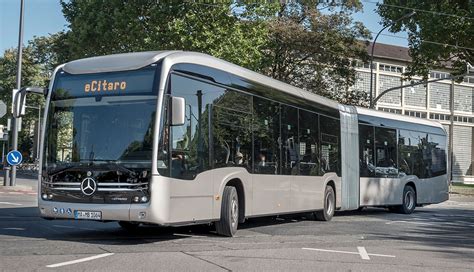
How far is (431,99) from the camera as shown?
62.9 meters

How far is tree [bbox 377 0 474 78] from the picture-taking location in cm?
3181

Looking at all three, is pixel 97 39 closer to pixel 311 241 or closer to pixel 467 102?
pixel 311 241

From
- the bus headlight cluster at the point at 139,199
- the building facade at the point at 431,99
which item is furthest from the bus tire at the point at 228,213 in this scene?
the building facade at the point at 431,99

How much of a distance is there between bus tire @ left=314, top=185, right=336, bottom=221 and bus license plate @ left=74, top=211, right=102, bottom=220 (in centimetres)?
755

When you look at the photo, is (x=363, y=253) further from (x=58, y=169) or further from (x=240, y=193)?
(x=58, y=169)

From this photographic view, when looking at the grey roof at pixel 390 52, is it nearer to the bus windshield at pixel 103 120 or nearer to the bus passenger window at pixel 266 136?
the bus passenger window at pixel 266 136

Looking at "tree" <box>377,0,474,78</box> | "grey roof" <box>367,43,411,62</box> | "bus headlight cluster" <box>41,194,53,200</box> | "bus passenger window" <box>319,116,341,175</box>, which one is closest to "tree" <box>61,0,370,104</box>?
"tree" <box>377,0,474,78</box>

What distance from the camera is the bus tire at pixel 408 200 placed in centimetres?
2005

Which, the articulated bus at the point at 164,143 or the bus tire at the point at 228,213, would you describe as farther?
the bus tire at the point at 228,213

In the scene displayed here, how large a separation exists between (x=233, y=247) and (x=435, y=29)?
25.9 m

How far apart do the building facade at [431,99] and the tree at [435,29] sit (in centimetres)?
1815

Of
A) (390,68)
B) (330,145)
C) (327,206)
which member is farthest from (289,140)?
(390,68)

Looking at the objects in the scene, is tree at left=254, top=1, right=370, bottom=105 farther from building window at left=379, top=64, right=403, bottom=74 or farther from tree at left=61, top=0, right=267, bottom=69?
building window at left=379, top=64, right=403, bottom=74

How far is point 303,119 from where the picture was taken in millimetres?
14555
